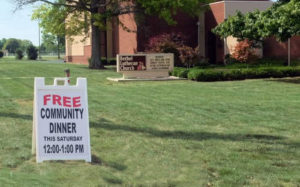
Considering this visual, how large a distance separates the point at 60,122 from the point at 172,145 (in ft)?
6.88

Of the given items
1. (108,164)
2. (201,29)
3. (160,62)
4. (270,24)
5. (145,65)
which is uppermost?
(201,29)

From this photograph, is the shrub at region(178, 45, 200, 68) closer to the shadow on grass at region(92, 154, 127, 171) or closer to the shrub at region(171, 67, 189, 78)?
the shrub at region(171, 67, 189, 78)

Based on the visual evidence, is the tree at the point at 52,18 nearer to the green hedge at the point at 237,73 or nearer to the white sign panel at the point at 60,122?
the green hedge at the point at 237,73

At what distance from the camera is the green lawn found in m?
5.68

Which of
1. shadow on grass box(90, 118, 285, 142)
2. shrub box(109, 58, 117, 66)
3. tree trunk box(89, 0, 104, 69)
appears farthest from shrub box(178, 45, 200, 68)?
shadow on grass box(90, 118, 285, 142)

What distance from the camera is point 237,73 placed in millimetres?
22453

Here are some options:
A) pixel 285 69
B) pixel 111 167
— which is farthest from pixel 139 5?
pixel 111 167

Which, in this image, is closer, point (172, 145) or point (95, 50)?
point (172, 145)

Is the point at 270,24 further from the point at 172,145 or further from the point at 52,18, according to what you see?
the point at 52,18

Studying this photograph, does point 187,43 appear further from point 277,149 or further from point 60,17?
point 277,149

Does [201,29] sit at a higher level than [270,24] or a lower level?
higher

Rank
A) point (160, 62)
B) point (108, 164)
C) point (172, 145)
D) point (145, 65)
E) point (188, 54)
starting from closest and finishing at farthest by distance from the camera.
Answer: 1. point (108, 164)
2. point (172, 145)
3. point (145, 65)
4. point (160, 62)
5. point (188, 54)

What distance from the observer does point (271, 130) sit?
8.87m

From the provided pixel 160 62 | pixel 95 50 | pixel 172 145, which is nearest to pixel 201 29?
pixel 95 50
